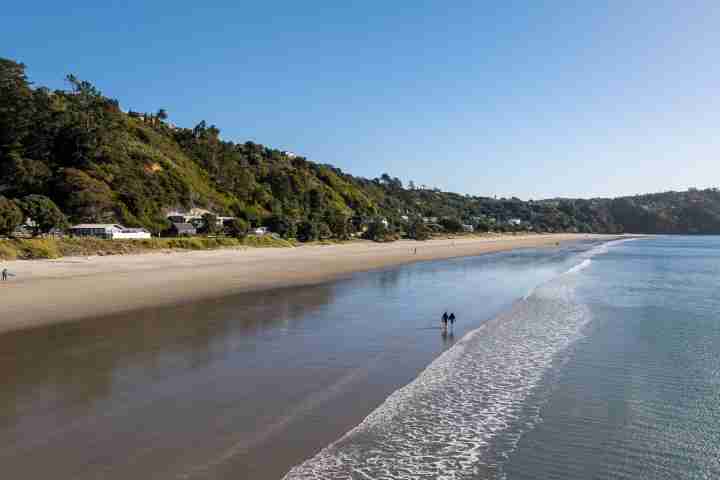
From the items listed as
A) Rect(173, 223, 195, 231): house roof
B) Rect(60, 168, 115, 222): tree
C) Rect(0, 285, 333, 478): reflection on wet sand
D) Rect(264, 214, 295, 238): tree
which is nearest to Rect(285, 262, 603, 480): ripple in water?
Rect(0, 285, 333, 478): reflection on wet sand

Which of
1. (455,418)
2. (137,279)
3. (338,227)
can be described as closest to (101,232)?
(137,279)

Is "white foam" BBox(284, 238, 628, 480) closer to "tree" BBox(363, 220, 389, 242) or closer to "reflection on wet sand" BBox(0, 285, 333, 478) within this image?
"reflection on wet sand" BBox(0, 285, 333, 478)

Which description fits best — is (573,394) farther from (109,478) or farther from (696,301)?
(696,301)

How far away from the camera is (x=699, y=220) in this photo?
198 meters

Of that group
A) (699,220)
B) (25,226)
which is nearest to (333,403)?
(25,226)

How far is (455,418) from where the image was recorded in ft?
29.9

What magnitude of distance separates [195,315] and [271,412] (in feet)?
34.7

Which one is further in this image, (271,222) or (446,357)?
(271,222)

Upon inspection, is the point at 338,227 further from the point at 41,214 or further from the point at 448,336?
the point at 448,336

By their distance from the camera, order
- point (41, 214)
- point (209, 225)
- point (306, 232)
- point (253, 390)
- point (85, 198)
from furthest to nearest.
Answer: point (306, 232) < point (209, 225) < point (85, 198) < point (41, 214) < point (253, 390)

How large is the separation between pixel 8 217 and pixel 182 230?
2061 centimetres

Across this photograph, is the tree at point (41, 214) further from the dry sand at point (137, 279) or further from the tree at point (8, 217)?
the dry sand at point (137, 279)

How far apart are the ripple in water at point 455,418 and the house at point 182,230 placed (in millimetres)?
45305

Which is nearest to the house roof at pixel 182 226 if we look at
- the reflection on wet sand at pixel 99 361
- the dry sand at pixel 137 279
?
the dry sand at pixel 137 279
